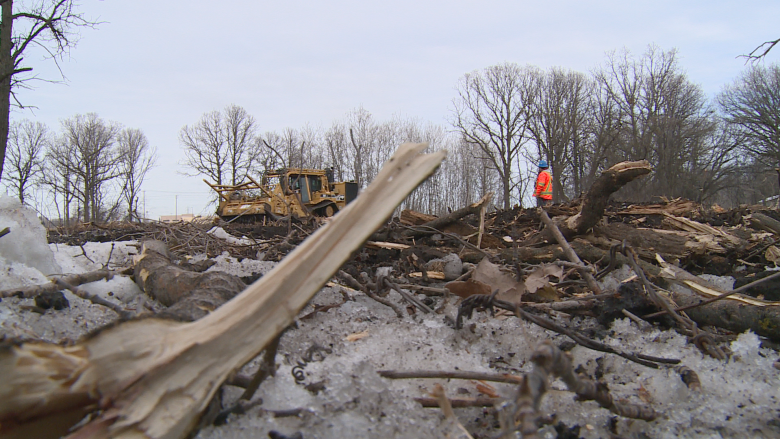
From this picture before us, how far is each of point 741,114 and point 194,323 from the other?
4424 cm

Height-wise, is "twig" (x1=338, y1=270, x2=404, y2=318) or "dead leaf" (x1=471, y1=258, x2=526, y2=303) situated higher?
"dead leaf" (x1=471, y1=258, x2=526, y2=303)

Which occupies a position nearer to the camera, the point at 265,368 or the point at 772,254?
the point at 265,368

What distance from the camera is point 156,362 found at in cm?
71

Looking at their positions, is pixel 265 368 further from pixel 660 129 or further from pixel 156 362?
pixel 660 129

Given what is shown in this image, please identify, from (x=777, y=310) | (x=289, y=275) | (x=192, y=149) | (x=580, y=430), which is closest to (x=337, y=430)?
(x=289, y=275)

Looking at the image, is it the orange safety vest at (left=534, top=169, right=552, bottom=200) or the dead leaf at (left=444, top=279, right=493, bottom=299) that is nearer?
the dead leaf at (left=444, top=279, right=493, bottom=299)

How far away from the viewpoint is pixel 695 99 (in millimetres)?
33094

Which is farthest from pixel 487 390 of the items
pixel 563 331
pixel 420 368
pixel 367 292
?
pixel 367 292

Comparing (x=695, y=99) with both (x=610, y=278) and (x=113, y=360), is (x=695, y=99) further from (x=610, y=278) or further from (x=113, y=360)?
(x=113, y=360)

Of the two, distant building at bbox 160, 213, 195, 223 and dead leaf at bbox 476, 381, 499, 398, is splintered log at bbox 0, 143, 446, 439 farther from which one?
distant building at bbox 160, 213, 195, 223

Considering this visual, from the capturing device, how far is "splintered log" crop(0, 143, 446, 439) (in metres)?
0.65

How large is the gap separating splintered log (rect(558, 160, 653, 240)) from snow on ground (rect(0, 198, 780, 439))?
1084mm

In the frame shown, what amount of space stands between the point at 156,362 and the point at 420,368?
2.44 feet

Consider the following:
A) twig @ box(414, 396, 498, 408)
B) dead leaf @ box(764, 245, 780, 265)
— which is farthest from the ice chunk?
dead leaf @ box(764, 245, 780, 265)
